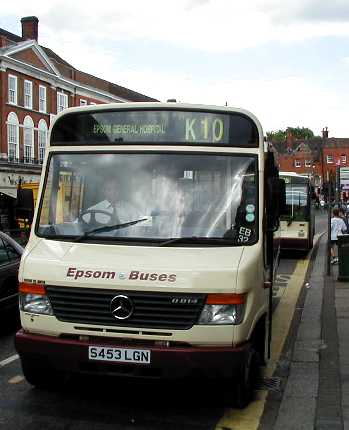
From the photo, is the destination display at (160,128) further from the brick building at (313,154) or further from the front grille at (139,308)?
the brick building at (313,154)

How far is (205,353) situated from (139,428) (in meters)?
0.82

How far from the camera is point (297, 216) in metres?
20.1

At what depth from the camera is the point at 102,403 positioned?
5.30 m

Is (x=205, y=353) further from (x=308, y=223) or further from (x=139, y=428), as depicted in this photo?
(x=308, y=223)

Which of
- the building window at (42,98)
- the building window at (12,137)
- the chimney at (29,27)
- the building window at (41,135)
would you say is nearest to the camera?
the building window at (12,137)

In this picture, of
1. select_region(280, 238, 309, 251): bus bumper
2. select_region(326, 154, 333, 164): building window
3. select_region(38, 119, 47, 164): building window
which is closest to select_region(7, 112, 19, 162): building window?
select_region(38, 119, 47, 164): building window

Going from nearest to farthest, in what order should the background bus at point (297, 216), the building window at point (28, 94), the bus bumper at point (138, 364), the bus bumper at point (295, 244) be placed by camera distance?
the bus bumper at point (138, 364) → the bus bumper at point (295, 244) → the background bus at point (297, 216) → the building window at point (28, 94)

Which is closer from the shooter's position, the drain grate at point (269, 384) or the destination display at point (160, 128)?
the destination display at point (160, 128)

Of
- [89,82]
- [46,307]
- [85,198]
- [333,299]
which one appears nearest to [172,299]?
[46,307]

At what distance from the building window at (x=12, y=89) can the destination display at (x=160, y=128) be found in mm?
40246

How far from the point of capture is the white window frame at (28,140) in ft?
150

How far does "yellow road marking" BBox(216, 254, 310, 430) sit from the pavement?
0.08 meters

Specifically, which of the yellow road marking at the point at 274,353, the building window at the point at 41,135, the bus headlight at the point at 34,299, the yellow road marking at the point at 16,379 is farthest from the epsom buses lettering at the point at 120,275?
the building window at the point at 41,135

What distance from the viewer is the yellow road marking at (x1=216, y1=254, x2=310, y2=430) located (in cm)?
489
